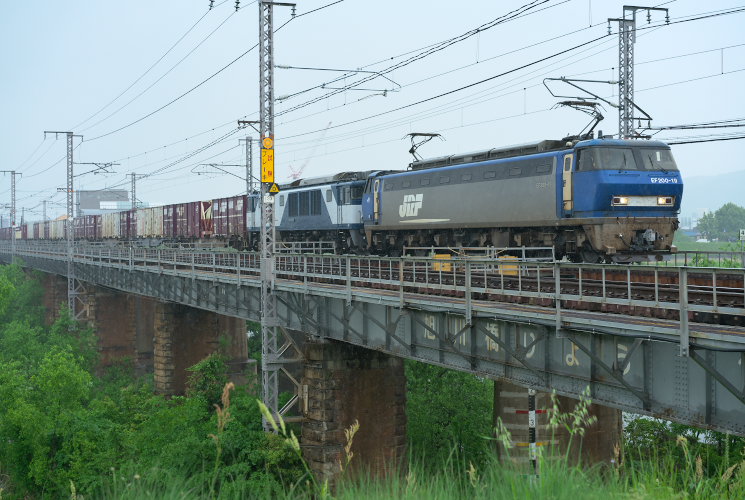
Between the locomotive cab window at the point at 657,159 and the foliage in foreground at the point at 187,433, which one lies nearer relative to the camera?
the locomotive cab window at the point at 657,159

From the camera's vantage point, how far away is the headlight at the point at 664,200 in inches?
835

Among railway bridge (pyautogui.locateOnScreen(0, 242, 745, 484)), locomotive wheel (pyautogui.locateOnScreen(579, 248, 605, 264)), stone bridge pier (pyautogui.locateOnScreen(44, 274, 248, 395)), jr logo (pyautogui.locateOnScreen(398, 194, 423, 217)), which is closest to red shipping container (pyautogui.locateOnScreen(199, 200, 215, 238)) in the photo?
stone bridge pier (pyautogui.locateOnScreen(44, 274, 248, 395))

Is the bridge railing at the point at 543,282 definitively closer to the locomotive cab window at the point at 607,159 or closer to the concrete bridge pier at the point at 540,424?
the locomotive cab window at the point at 607,159

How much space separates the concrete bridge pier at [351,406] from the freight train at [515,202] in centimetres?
539

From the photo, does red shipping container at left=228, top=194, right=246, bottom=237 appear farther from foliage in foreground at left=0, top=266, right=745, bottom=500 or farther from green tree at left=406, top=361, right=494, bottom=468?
green tree at left=406, top=361, right=494, bottom=468

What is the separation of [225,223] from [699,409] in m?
41.3

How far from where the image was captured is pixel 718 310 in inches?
415

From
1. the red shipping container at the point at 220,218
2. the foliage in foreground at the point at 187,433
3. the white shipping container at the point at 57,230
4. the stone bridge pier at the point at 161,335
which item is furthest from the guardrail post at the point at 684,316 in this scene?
the white shipping container at the point at 57,230


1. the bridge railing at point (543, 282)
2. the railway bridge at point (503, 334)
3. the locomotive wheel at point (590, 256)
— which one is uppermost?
the locomotive wheel at point (590, 256)

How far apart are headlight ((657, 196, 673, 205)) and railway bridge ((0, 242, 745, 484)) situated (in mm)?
2948

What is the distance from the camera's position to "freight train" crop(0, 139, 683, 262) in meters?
20.5

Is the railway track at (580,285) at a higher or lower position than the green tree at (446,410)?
higher

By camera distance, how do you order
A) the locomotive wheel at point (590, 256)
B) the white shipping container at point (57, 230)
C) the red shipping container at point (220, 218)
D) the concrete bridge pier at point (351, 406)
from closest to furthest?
the locomotive wheel at point (590, 256)
the concrete bridge pier at point (351, 406)
the red shipping container at point (220, 218)
the white shipping container at point (57, 230)

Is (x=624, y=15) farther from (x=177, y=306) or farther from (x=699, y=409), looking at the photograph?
(x=177, y=306)
